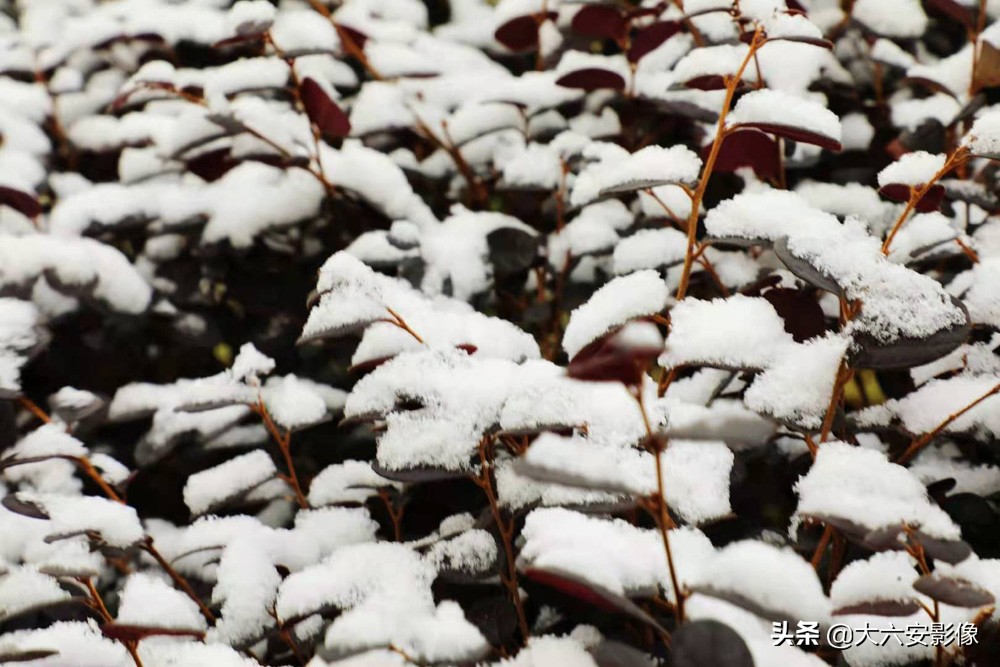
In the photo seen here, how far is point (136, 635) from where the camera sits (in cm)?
69

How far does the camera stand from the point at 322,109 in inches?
48.7

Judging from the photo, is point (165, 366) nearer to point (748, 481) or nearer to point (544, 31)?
point (544, 31)

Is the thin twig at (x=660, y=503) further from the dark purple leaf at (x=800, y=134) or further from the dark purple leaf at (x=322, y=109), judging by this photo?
the dark purple leaf at (x=322, y=109)

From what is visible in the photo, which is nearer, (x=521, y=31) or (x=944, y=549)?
(x=944, y=549)

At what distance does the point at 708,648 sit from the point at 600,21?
3.67 ft

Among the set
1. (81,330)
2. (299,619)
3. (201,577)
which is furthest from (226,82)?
(299,619)

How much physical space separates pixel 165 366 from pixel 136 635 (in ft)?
2.95

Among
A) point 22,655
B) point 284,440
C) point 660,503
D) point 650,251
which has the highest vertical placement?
point 660,503

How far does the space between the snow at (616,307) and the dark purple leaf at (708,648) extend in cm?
34

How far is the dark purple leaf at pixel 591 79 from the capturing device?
1.26 meters

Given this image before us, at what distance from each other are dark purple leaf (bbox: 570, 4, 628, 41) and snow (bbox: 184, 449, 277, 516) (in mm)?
872

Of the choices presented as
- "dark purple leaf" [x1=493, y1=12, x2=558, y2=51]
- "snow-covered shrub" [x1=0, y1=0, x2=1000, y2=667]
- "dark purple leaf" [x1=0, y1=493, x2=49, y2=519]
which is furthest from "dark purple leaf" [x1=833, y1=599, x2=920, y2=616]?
"dark purple leaf" [x1=493, y1=12, x2=558, y2=51]

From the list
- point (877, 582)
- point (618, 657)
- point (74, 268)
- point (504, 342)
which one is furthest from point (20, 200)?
point (877, 582)

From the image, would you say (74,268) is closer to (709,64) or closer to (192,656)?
(192,656)
